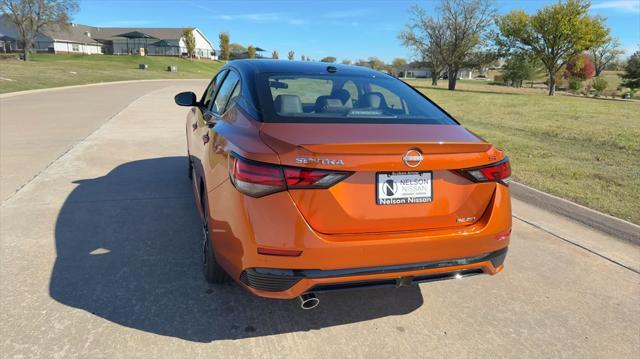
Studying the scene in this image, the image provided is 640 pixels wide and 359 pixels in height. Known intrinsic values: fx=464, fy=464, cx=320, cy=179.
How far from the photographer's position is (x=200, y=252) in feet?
13.0

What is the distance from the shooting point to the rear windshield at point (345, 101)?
2867mm

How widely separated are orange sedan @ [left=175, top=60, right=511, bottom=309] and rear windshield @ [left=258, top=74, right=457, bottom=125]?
31 millimetres

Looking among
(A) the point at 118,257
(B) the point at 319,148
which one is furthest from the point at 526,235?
(A) the point at 118,257

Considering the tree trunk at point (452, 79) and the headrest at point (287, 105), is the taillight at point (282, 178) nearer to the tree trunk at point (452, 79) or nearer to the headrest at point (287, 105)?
the headrest at point (287, 105)

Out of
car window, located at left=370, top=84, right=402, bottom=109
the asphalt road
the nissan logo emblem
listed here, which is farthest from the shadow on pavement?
car window, located at left=370, top=84, right=402, bottom=109

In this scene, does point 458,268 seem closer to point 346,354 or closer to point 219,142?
point 346,354

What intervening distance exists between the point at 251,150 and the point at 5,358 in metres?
1.72

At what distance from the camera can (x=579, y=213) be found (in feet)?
16.8

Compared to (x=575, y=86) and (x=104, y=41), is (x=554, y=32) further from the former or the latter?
(x=104, y=41)

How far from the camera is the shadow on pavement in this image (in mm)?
2904

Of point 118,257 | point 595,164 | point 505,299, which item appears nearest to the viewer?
A: point 505,299

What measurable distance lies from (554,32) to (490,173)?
166 feet

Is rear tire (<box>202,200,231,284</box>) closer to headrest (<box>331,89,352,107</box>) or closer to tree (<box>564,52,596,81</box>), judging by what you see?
headrest (<box>331,89,352,107</box>)

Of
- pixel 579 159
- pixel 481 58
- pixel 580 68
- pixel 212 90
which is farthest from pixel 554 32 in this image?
pixel 212 90
